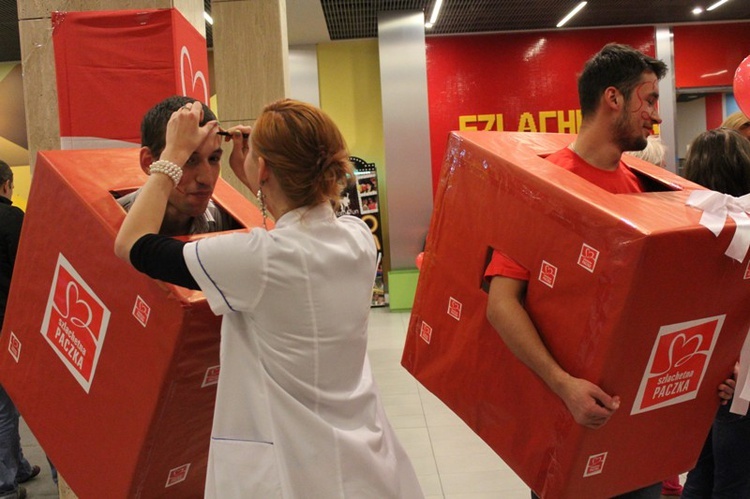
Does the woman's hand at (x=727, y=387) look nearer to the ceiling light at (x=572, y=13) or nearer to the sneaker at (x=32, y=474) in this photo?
the sneaker at (x=32, y=474)

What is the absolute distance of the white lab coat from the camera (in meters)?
1.04

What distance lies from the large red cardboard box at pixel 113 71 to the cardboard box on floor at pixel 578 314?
3.10 feet

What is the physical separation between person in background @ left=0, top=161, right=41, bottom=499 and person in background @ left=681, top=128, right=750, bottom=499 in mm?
2788

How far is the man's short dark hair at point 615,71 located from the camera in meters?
1.56

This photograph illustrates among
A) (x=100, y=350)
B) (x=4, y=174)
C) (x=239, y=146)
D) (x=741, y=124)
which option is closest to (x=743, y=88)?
(x=741, y=124)

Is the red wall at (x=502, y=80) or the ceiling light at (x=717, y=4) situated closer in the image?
the ceiling light at (x=717, y=4)

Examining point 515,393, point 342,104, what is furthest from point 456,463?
point 342,104

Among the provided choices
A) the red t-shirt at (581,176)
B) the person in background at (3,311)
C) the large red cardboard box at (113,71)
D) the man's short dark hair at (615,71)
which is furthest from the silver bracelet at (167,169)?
the person in background at (3,311)

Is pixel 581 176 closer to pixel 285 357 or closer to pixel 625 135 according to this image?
pixel 625 135

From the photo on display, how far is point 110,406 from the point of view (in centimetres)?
119

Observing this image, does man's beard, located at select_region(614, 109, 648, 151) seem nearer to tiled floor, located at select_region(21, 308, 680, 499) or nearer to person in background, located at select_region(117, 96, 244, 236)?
person in background, located at select_region(117, 96, 244, 236)

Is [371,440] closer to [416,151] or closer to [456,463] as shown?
[456,463]

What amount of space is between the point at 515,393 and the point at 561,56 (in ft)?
24.9

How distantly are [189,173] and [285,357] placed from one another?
0.45m
